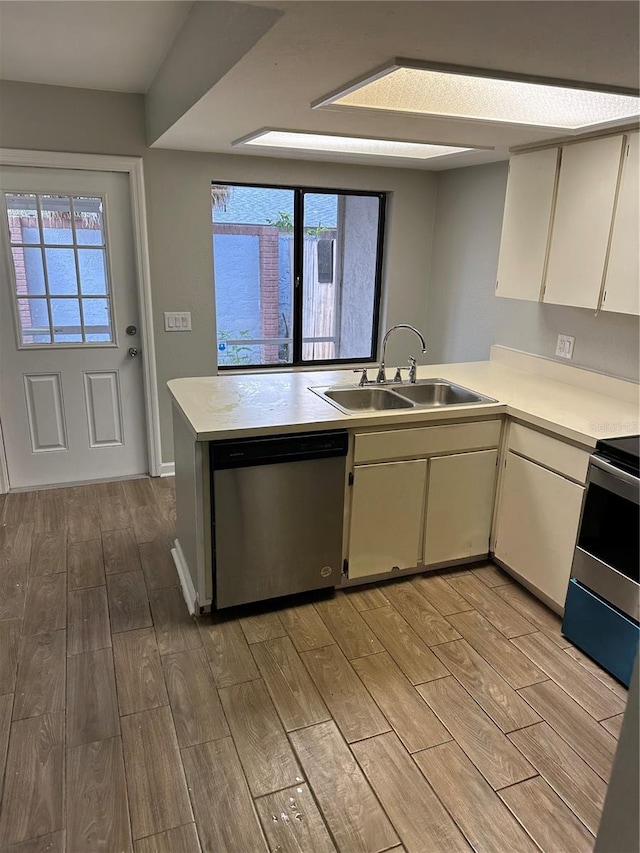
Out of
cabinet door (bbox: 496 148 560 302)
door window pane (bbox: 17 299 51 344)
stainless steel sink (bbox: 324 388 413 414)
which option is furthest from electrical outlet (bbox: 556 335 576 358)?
door window pane (bbox: 17 299 51 344)

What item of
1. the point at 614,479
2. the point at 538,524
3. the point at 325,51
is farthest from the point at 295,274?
the point at 614,479

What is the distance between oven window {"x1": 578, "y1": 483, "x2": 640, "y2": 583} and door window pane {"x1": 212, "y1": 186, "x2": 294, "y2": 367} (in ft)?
8.46

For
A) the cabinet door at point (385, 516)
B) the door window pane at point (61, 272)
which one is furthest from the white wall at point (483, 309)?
the door window pane at point (61, 272)

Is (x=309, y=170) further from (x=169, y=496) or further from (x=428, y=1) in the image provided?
(x=428, y=1)

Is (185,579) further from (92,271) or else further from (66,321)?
(92,271)

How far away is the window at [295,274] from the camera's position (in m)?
4.08

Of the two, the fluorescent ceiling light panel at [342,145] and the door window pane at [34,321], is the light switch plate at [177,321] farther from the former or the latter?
the fluorescent ceiling light panel at [342,145]

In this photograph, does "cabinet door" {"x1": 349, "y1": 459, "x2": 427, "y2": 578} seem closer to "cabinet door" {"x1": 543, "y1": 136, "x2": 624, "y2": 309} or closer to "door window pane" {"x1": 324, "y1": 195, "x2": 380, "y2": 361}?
"cabinet door" {"x1": 543, "y1": 136, "x2": 624, "y2": 309}

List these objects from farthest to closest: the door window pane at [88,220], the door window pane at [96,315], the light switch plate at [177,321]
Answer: the light switch plate at [177,321], the door window pane at [96,315], the door window pane at [88,220]

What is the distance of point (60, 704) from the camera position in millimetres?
2074

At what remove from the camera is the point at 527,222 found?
2.95 m

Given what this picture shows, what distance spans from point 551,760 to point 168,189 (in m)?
3.53

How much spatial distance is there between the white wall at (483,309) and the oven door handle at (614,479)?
2.70 ft

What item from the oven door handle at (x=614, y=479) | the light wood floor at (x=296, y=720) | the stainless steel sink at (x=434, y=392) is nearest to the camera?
the light wood floor at (x=296, y=720)
